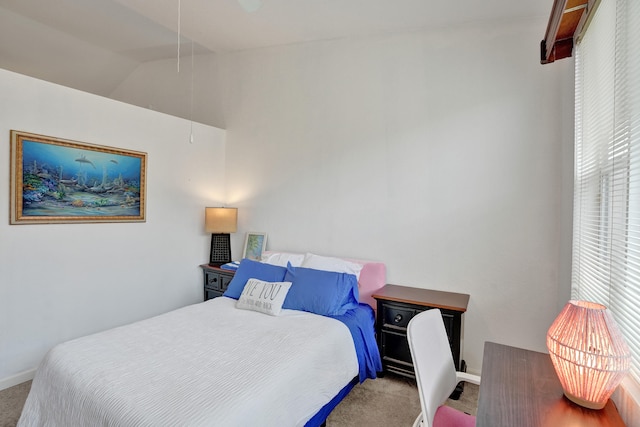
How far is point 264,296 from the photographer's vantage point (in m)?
2.67

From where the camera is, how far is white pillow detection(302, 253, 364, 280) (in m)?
3.07

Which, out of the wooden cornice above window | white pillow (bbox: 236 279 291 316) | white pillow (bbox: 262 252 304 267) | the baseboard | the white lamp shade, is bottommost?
the baseboard

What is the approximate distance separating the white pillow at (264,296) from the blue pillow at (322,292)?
0.09m

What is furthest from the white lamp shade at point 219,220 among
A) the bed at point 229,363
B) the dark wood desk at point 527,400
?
the dark wood desk at point 527,400

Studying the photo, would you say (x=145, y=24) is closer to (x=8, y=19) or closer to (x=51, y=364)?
(x=8, y=19)

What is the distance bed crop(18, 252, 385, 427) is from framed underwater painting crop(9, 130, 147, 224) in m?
1.27

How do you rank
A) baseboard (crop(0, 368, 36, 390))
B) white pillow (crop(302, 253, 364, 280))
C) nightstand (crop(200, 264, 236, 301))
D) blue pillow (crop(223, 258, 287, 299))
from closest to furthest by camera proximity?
baseboard (crop(0, 368, 36, 390)) → blue pillow (crop(223, 258, 287, 299)) → white pillow (crop(302, 253, 364, 280)) → nightstand (crop(200, 264, 236, 301))

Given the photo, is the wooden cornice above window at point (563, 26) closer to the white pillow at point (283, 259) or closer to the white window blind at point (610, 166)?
the white window blind at point (610, 166)

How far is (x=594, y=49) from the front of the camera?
1770 millimetres

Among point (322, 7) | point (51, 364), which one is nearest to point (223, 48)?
point (322, 7)

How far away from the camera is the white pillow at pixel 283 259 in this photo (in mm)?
3373

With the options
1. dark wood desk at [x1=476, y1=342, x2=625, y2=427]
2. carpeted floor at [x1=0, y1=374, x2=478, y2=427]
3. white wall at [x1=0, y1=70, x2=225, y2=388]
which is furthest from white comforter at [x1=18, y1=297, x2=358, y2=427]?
white wall at [x1=0, y1=70, x2=225, y2=388]

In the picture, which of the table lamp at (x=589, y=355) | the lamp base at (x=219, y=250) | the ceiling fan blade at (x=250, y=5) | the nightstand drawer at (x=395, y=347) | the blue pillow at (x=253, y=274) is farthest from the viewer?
the lamp base at (x=219, y=250)

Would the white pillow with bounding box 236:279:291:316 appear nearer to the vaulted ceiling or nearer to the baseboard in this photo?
the baseboard
